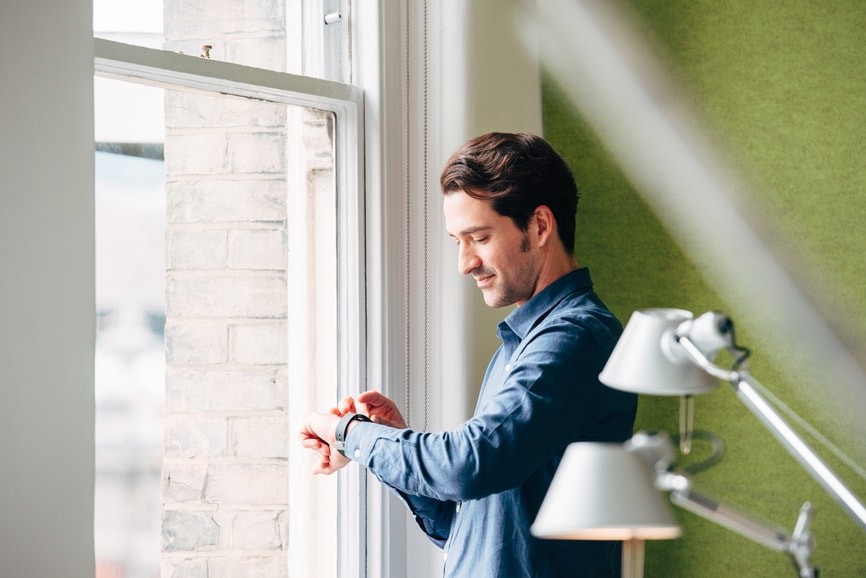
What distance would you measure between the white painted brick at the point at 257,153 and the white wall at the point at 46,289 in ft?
1.88

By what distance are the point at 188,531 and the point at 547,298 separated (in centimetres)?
76

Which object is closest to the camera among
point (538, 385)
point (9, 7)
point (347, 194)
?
point (9, 7)

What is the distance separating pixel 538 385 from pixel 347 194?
681 millimetres

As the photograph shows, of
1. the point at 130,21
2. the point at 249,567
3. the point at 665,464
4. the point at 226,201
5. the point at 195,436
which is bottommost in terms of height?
the point at 249,567

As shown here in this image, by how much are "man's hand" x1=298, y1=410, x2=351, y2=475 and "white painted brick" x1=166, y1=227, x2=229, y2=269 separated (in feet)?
1.14

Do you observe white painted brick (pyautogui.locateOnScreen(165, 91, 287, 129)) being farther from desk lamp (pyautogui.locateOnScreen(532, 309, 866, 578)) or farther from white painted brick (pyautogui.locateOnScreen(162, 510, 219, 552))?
desk lamp (pyautogui.locateOnScreen(532, 309, 866, 578))

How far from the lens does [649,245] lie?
2291 mm

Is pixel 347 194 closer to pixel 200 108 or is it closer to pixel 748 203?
pixel 200 108

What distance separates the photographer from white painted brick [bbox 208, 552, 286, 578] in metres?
1.77

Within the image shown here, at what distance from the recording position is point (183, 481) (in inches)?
67.1

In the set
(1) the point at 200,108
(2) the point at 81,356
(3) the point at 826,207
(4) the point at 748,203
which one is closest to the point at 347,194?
(1) the point at 200,108

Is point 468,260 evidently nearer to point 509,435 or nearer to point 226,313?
point 509,435

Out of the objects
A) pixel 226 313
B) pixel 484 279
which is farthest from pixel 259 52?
pixel 484 279

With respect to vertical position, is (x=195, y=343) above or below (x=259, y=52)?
below
